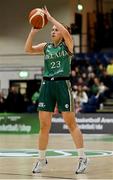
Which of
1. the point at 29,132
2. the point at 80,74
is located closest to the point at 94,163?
the point at 29,132

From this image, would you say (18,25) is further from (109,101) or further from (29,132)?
(29,132)

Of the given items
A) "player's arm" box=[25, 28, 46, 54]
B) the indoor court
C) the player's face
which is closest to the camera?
the indoor court

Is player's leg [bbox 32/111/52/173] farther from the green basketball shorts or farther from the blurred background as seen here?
the blurred background

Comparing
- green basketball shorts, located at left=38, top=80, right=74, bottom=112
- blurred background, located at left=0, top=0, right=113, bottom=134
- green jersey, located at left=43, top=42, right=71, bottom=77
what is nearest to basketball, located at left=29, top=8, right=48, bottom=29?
green jersey, located at left=43, top=42, right=71, bottom=77

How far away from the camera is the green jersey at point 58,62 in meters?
7.27

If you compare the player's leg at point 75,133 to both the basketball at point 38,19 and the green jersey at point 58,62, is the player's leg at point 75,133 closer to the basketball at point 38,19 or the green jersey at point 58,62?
the green jersey at point 58,62

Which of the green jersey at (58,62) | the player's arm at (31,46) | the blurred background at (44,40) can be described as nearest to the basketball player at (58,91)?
the green jersey at (58,62)

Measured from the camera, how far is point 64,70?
7.27 meters

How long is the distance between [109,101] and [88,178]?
16729 mm

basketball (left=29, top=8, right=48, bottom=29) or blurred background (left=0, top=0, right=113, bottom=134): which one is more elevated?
blurred background (left=0, top=0, right=113, bottom=134)

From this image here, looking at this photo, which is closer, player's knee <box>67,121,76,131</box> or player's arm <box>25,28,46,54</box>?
player's knee <box>67,121,76,131</box>

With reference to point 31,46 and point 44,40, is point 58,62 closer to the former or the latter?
point 31,46

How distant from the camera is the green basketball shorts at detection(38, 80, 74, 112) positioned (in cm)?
726

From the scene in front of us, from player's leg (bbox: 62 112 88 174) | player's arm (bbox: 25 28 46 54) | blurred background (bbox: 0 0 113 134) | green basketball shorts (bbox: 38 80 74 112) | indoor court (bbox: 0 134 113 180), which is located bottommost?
indoor court (bbox: 0 134 113 180)
